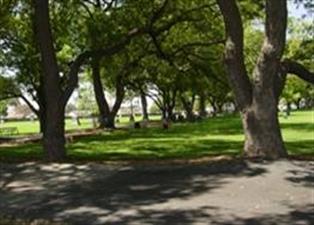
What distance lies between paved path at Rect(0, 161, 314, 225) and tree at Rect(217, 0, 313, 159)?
5.03 feet

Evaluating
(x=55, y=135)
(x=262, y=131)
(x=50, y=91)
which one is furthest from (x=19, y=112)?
(x=262, y=131)

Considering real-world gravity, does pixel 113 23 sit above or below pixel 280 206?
above

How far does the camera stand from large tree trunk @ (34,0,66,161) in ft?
63.9

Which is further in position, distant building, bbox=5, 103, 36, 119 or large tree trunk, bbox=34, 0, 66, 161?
distant building, bbox=5, 103, 36, 119

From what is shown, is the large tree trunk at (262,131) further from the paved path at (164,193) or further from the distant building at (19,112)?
the distant building at (19,112)

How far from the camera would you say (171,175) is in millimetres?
15375

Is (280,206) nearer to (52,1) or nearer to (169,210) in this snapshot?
(169,210)

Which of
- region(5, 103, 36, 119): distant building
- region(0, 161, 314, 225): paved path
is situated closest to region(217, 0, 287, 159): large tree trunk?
region(0, 161, 314, 225): paved path

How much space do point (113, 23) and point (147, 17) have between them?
4.13 ft

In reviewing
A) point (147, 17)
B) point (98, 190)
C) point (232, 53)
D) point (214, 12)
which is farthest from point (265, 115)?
point (214, 12)

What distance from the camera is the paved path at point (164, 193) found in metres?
11.8

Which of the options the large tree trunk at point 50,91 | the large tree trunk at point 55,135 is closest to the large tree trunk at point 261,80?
the large tree trunk at point 50,91

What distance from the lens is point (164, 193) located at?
13695mm

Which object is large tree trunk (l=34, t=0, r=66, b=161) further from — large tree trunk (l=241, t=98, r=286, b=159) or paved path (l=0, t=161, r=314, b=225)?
large tree trunk (l=241, t=98, r=286, b=159)
